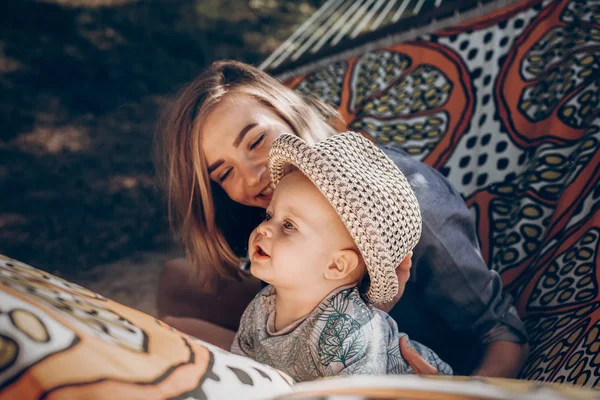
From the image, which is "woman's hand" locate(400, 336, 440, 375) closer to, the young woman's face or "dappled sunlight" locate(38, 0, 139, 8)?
the young woman's face

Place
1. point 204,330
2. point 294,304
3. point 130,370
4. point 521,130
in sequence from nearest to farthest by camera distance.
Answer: point 130,370
point 294,304
point 204,330
point 521,130

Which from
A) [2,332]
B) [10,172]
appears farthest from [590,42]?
[10,172]

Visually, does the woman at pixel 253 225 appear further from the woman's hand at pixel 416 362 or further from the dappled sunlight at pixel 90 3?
the dappled sunlight at pixel 90 3

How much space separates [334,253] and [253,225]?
1.76 ft

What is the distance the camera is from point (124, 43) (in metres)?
3.01

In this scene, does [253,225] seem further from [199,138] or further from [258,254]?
[258,254]

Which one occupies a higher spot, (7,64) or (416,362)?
(416,362)

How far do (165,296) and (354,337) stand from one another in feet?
2.89

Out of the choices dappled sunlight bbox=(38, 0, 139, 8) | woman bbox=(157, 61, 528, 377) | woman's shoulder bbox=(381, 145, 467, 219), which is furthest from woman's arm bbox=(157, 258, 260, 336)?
dappled sunlight bbox=(38, 0, 139, 8)

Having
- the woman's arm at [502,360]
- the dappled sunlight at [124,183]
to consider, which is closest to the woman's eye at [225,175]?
the woman's arm at [502,360]

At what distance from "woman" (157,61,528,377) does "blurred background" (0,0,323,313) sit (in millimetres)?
446

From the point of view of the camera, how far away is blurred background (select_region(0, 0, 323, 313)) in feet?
7.18

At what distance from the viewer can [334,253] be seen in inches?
36.8

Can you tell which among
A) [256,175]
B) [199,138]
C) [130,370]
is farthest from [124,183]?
[130,370]
